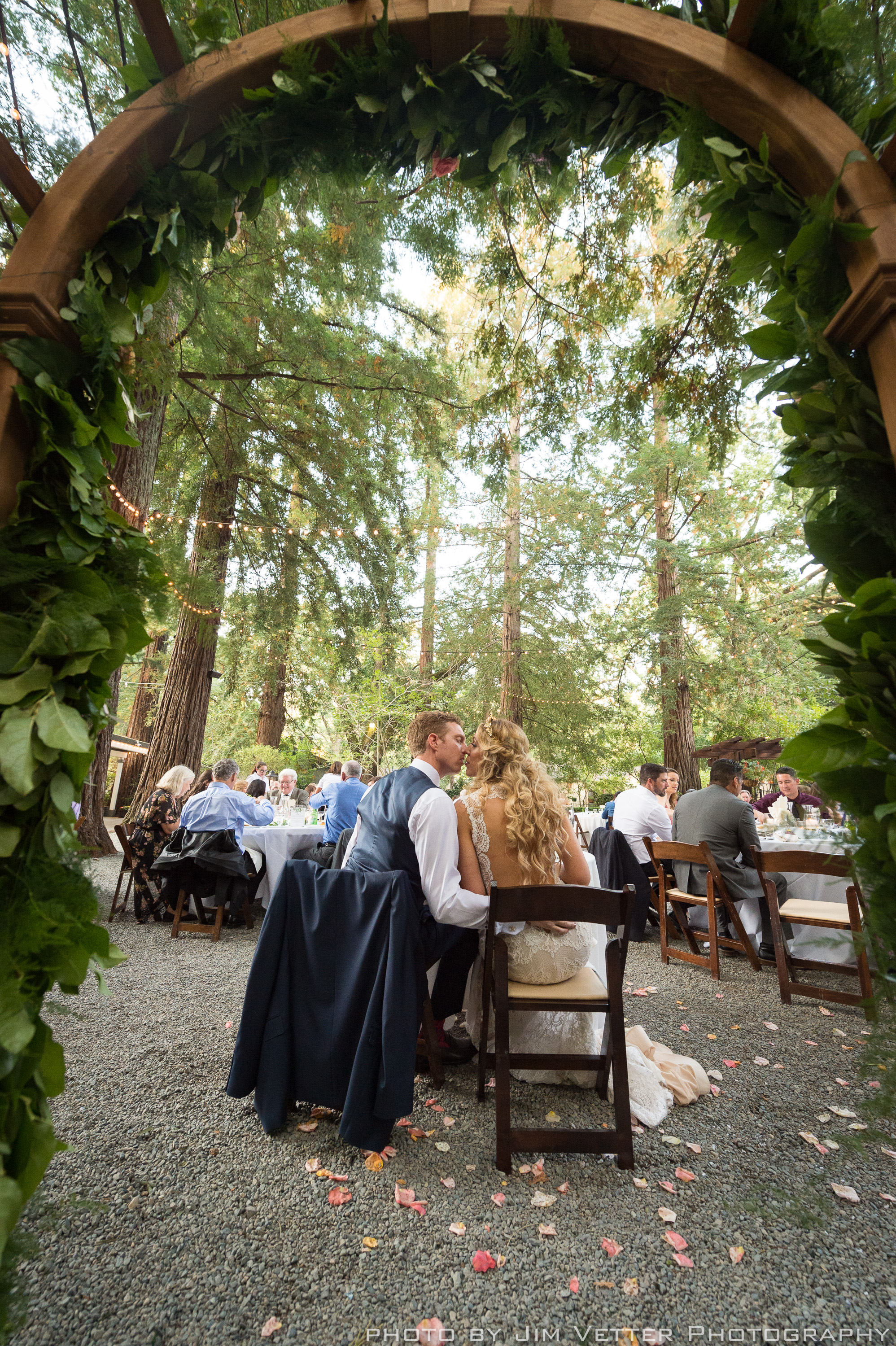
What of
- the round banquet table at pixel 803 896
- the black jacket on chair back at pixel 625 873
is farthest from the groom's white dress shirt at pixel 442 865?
the black jacket on chair back at pixel 625 873

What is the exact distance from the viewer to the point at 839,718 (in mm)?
1135

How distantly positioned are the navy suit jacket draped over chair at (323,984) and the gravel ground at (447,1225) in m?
0.18

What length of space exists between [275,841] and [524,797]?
358cm

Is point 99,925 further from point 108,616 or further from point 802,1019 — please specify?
point 802,1019

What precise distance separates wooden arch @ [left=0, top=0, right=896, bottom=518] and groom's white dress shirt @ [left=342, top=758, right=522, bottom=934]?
1.83 m

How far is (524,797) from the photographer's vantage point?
8.96 ft

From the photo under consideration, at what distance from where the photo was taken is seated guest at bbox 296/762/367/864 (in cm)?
559

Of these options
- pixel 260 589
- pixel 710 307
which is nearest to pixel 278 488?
pixel 260 589

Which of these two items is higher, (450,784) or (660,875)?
(450,784)

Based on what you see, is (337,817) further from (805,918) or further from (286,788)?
(805,918)

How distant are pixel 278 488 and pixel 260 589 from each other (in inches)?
41.5

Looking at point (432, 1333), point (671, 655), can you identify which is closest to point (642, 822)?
point (432, 1333)

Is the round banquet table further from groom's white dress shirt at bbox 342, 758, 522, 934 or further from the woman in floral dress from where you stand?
the woman in floral dress

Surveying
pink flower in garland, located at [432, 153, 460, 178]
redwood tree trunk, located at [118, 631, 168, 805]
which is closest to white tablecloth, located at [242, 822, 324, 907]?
pink flower in garland, located at [432, 153, 460, 178]
